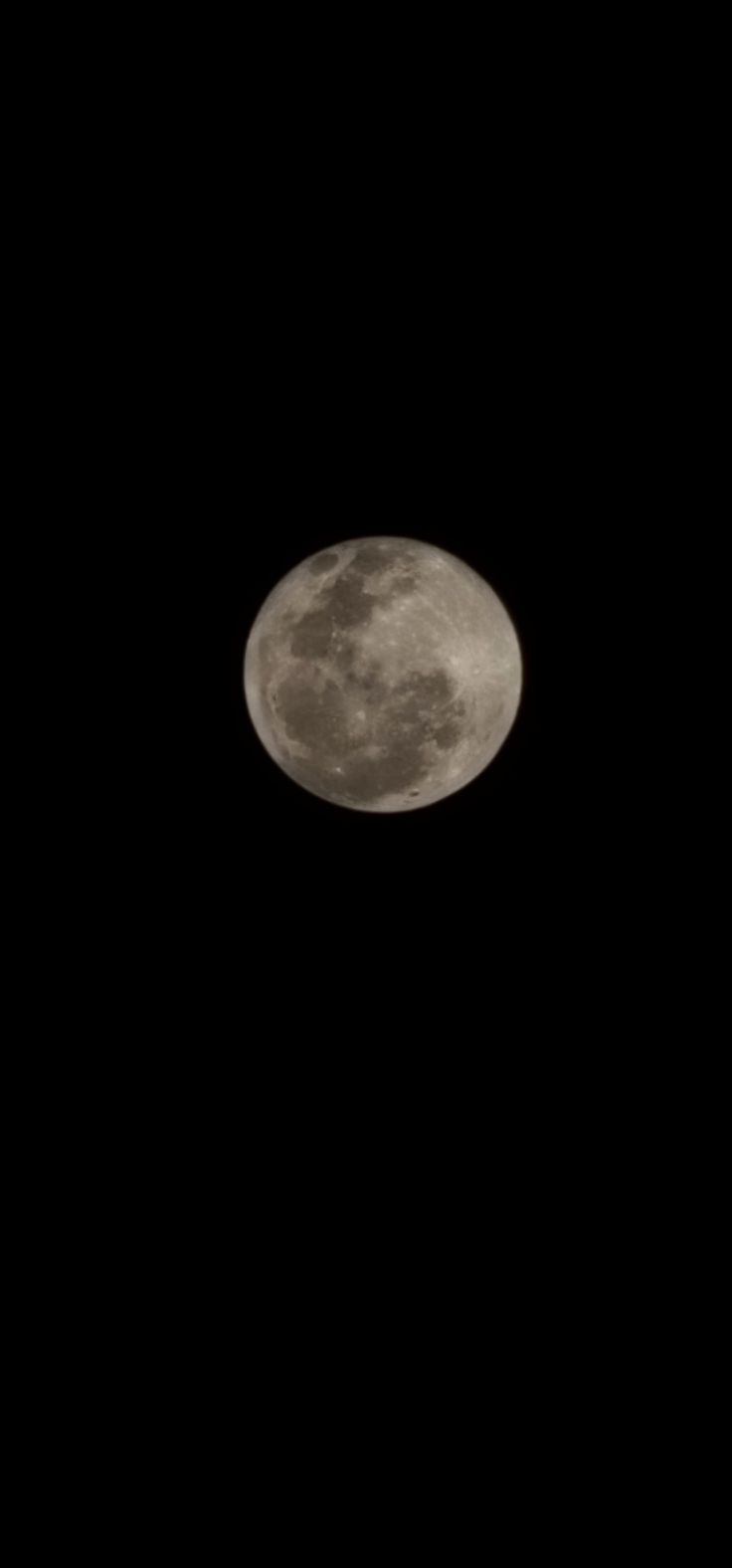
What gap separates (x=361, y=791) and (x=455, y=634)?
829 millimetres

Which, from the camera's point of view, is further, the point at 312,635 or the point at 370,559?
the point at 370,559

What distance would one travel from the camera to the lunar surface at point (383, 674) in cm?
369

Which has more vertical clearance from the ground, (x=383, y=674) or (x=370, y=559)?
(x=370, y=559)

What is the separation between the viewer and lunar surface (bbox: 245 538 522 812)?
3686mm

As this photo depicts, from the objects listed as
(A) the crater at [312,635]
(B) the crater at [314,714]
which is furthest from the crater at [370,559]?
(B) the crater at [314,714]

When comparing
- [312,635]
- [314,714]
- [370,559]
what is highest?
[370,559]

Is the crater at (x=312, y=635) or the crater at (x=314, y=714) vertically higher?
the crater at (x=312, y=635)

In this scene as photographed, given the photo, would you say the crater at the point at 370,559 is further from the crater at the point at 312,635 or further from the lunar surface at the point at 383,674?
the crater at the point at 312,635

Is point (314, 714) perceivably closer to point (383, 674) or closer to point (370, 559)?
point (383, 674)

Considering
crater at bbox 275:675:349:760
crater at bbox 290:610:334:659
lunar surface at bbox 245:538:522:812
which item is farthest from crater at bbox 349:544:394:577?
crater at bbox 275:675:349:760

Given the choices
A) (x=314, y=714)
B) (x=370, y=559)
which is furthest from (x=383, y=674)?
(x=370, y=559)

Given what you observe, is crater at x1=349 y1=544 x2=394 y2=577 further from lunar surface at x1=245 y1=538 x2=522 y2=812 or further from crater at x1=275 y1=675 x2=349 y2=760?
Result: crater at x1=275 y1=675 x2=349 y2=760

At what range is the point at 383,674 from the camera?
366cm

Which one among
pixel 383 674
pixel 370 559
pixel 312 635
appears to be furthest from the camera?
pixel 370 559
